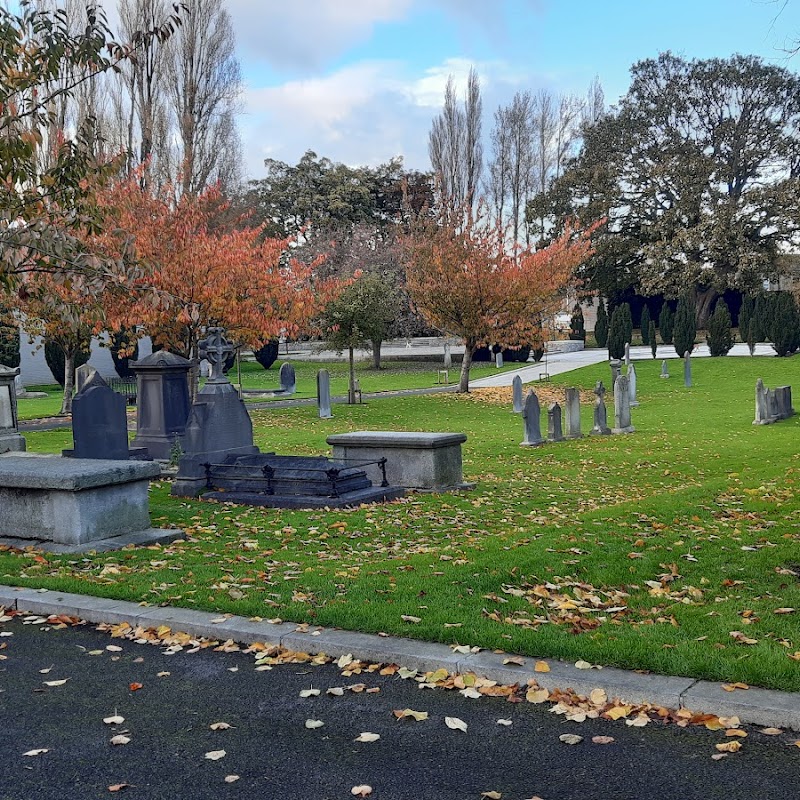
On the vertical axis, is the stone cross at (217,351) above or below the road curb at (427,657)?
above

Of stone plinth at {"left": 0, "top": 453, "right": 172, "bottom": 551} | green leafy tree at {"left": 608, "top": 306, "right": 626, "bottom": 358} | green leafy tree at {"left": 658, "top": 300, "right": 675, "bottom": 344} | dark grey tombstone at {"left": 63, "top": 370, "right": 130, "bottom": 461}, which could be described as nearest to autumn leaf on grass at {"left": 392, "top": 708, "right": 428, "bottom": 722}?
stone plinth at {"left": 0, "top": 453, "right": 172, "bottom": 551}

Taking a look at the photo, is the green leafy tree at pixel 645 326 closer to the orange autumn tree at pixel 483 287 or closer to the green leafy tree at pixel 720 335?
the green leafy tree at pixel 720 335

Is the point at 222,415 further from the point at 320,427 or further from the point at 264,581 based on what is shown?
the point at 320,427

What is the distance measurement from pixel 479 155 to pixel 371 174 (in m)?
8.34

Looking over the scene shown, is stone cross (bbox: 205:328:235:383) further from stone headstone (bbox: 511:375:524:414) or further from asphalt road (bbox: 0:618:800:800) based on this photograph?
stone headstone (bbox: 511:375:524:414)

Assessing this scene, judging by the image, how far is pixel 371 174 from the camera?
58.7 meters

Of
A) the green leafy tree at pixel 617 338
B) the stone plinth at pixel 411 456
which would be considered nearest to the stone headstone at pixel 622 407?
the stone plinth at pixel 411 456

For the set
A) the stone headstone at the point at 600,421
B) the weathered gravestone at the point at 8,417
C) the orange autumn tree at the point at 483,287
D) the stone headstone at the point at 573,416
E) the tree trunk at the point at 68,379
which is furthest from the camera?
the orange autumn tree at the point at 483,287

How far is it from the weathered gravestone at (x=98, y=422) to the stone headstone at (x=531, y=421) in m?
7.91

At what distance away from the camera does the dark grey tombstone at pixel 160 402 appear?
49.3 ft

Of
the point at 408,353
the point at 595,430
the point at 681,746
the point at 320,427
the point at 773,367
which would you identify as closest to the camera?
the point at 681,746

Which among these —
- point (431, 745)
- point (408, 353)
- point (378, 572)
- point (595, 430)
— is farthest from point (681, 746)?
point (408, 353)

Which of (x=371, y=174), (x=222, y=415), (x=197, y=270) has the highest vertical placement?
(x=371, y=174)

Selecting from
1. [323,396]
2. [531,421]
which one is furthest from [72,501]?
[323,396]
